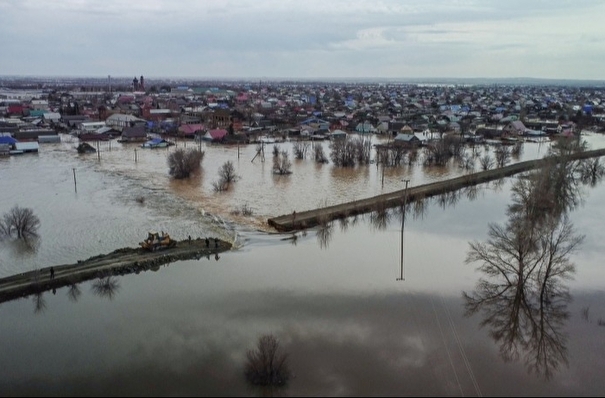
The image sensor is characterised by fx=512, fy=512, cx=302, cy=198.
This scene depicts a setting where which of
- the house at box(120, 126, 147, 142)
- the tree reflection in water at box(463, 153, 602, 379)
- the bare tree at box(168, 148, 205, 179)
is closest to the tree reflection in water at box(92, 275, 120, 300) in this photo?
the tree reflection in water at box(463, 153, 602, 379)

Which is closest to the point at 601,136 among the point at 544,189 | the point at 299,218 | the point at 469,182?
the point at 469,182

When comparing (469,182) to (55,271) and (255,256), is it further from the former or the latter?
(55,271)

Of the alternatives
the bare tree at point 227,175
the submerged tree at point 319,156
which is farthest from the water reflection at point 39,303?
the submerged tree at point 319,156

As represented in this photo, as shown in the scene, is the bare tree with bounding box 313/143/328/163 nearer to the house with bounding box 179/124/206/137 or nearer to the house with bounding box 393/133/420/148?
the house with bounding box 393/133/420/148

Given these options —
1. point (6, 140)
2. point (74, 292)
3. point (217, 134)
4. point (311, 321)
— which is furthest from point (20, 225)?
point (217, 134)

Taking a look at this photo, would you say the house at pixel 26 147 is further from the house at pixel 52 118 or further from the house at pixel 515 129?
the house at pixel 515 129

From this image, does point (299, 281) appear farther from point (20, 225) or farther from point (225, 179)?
point (225, 179)
